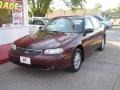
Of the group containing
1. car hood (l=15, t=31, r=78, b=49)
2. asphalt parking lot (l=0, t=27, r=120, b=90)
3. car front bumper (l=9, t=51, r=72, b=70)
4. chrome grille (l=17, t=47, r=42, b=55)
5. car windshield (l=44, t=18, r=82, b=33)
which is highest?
car windshield (l=44, t=18, r=82, b=33)

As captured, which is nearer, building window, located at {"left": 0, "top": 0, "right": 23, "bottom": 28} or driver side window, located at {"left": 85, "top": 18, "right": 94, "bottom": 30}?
driver side window, located at {"left": 85, "top": 18, "right": 94, "bottom": 30}

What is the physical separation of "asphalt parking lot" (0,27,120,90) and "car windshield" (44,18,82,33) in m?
1.13

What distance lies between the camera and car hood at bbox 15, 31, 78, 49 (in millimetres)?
5789

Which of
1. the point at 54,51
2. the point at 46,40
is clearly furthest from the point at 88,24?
the point at 54,51

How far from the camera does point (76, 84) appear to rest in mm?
5438

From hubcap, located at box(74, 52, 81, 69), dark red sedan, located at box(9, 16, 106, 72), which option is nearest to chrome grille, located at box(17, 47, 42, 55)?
dark red sedan, located at box(9, 16, 106, 72)

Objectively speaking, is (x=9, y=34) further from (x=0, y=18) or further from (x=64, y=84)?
(x=64, y=84)

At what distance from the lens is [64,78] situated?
5836 mm

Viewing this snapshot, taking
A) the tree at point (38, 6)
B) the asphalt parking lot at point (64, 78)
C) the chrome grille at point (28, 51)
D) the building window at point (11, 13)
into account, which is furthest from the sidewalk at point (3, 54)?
the tree at point (38, 6)

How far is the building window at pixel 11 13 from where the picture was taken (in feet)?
29.1

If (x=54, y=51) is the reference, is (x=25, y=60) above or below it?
below

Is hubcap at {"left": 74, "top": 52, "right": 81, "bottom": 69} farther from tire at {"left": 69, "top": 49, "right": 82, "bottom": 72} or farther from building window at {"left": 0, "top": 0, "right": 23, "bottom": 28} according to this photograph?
building window at {"left": 0, "top": 0, "right": 23, "bottom": 28}

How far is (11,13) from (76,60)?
4093 mm

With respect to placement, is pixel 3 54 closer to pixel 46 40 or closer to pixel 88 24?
pixel 46 40
